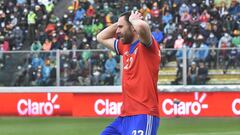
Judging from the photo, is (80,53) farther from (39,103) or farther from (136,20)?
(136,20)

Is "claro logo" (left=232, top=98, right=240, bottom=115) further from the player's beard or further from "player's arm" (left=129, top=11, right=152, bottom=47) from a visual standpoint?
"player's arm" (left=129, top=11, right=152, bottom=47)

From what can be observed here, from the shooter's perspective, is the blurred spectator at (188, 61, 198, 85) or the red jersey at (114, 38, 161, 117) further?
the blurred spectator at (188, 61, 198, 85)

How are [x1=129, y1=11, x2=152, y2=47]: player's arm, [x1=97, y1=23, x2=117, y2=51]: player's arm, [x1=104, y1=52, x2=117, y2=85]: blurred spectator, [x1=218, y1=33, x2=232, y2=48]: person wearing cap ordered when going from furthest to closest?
[x1=218, y1=33, x2=232, y2=48]: person wearing cap, [x1=104, y1=52, x2=117, y2=85]: blurred spectator, [x1=97, y1=23, x2=117, y2=51]: player's arm, [x1=129, y1=11, x2=152, y2=47]: player's arm

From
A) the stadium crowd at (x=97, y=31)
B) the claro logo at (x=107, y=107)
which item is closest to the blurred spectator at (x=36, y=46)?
the stadium crowd at (x=97, y=31)

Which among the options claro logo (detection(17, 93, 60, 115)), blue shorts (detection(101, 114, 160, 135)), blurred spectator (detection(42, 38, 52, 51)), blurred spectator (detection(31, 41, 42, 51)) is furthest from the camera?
blurred spectator (detection(31, 41, 42, 51))

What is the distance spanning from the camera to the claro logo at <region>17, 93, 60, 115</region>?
60.3 feet

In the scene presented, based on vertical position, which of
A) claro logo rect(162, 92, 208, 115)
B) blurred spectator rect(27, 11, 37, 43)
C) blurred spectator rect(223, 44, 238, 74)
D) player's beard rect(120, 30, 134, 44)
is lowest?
claro logo rect(162, 92, 208, 115)

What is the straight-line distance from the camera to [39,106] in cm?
1845

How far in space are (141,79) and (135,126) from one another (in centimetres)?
52

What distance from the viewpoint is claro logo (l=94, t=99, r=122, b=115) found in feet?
58.9

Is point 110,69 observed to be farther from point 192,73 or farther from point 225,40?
point 225,40

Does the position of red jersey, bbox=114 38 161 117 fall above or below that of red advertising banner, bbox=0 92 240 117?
above

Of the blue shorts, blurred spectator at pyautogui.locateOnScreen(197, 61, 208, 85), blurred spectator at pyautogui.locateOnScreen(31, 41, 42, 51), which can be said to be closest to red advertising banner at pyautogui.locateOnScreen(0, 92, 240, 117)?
blurred spectator at pyautogui.locateOnScreen(197, 61, 208, 85)

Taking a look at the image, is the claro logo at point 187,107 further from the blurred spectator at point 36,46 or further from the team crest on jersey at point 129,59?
the team crest on jersey at point 129,59
